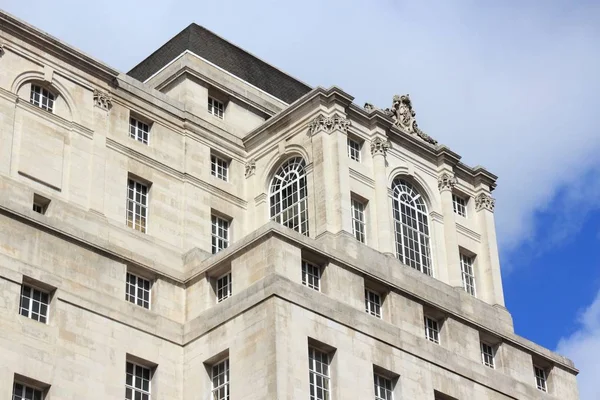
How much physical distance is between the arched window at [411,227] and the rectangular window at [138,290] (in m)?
11.8

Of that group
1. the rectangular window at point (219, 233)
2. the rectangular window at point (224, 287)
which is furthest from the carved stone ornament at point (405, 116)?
the rectangular window at point (224, 287)

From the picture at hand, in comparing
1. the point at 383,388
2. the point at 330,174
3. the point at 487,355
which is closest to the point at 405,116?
the point at 330,174

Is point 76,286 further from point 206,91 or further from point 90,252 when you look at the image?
point 206,91

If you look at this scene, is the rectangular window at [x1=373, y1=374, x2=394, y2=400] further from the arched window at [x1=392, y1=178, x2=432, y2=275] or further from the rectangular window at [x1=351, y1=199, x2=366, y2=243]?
the arched window at [x1=392, y1=178, x2=432, y2=275]

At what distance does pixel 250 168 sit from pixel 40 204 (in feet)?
41.0

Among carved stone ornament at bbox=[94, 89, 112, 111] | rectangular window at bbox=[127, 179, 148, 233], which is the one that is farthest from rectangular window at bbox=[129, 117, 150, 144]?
rectangular window at bbox=[127, 179, 148, 233]

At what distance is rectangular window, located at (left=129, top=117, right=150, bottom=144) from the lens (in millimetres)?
68000

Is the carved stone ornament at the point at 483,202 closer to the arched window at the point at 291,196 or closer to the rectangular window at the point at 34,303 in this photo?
the arched window at the point at 291,196

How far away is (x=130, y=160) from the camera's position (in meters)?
66.7

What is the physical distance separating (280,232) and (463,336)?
420 inches

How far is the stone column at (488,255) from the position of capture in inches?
2840

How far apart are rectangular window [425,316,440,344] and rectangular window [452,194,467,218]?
798 cm

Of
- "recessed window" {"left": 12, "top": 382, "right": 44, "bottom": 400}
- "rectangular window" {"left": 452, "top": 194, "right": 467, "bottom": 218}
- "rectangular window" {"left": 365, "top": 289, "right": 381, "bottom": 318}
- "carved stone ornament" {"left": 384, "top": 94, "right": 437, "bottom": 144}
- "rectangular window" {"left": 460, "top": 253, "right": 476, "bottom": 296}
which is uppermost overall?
"carved stone ornament" {"left": 384, "top": 94, "right": 437, "bottom": 144}

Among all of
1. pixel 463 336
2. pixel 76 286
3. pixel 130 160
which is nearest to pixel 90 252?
pixel 76 286
